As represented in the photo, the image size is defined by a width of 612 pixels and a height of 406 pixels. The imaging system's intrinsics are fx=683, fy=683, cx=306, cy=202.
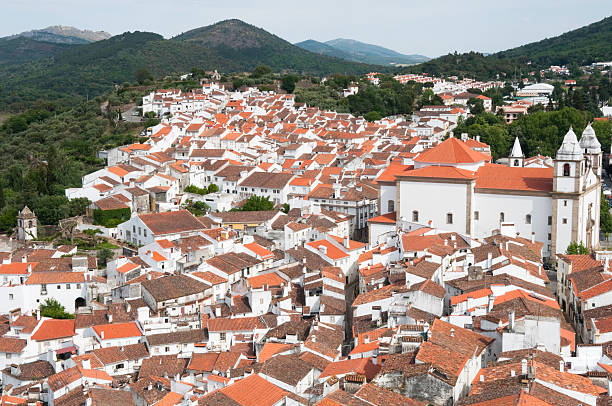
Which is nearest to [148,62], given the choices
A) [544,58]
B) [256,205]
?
[544,58]

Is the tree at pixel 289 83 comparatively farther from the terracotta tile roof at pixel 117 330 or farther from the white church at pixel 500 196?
the terracotta tile roof at pixel 117 330

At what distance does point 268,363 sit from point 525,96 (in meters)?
90.5

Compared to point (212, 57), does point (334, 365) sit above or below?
below

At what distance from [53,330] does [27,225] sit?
15.0 meters

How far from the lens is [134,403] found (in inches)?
850

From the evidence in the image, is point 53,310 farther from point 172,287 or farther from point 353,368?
point 353,368

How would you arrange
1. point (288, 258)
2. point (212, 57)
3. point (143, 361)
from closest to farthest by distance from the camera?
point (143, 361), point (288, 258), point (212, 57)

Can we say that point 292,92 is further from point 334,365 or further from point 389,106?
point 334,365

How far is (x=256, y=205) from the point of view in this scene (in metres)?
43.4

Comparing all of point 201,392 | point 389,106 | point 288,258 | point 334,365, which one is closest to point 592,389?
point 334,365

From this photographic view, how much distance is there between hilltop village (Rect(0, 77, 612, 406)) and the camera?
1731cm

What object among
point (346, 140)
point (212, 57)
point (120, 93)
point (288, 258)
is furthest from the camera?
point (212, 57)

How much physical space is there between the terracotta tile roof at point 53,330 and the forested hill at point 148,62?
81773 millimetres

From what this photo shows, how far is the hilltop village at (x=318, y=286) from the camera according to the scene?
17312 millimetres
